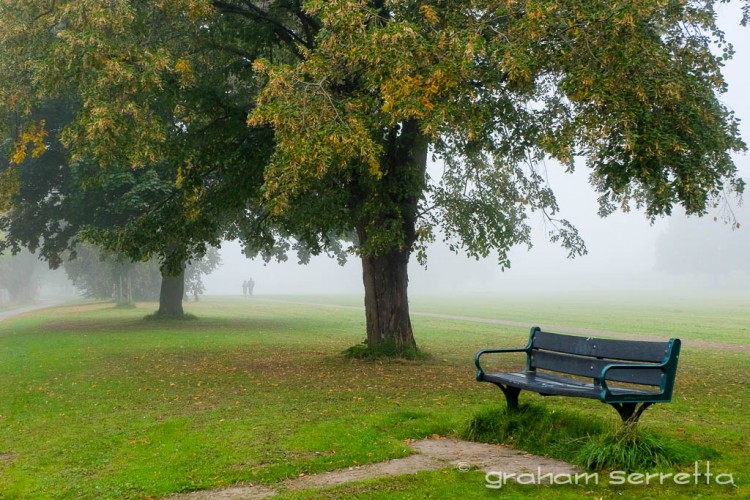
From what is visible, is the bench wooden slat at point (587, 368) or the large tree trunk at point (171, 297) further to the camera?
the large tree trunk at point (171, 297)

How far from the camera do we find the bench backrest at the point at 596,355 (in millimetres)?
6844

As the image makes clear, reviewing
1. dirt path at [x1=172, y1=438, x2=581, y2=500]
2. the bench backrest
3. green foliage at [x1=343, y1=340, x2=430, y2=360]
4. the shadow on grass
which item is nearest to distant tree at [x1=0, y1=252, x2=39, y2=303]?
green foliage at [x1=343, y1=340, x2=430, y2=360]

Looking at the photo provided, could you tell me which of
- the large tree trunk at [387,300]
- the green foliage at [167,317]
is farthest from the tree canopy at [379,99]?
the green foliage at [167,317]

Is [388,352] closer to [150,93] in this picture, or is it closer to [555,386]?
[150,93]

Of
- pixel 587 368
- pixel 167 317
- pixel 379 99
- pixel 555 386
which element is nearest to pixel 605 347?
pixel 587 368

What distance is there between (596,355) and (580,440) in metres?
0.98

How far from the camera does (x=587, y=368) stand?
763 cm

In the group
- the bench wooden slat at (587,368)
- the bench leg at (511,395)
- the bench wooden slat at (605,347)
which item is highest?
the bench wooden slat at (605,347)

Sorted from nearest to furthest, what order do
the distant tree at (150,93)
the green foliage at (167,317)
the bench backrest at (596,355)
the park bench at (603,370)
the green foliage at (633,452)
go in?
the green foliage at (633,452)
the park bench at (603,370)
the bench backrest at (596,355)
the distant tree at (150,93)
the green foliage at (167,317)

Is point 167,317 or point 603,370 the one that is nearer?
point 603,370

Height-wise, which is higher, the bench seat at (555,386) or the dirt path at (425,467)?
the bench seat at (555,386)

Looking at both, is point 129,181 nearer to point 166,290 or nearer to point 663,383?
point 166,290

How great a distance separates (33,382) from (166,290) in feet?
69.7

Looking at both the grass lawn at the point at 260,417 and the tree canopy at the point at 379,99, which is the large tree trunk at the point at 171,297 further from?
the tree canopy at the point at 379,99
